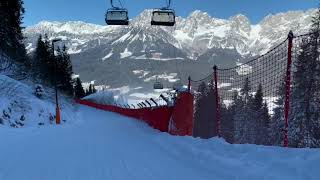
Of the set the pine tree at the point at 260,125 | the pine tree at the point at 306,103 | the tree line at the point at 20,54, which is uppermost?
the tree line at the point at 20,54

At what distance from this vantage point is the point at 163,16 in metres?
22.8

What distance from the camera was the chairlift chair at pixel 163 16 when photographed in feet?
74.1

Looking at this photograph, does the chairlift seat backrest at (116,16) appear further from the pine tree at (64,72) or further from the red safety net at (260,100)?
the pine tree at (64,72)

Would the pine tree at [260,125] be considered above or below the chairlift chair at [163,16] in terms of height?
below

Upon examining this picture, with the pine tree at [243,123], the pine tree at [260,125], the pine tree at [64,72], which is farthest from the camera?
the pine tree at [64,72]

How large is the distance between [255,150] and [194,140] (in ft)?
13.5

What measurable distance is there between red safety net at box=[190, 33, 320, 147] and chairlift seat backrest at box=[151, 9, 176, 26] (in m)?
3.23

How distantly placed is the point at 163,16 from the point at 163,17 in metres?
0.06

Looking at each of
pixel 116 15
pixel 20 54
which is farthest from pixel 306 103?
pixel 20 54

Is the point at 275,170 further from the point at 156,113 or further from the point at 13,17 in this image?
the point at 13,17

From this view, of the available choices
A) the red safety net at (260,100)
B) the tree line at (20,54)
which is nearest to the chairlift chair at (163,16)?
the red safety net at (260,100)

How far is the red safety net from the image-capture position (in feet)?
49.1

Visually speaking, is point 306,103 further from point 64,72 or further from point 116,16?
point 64,72

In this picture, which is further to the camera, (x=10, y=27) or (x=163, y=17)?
(x=10, y=27)
